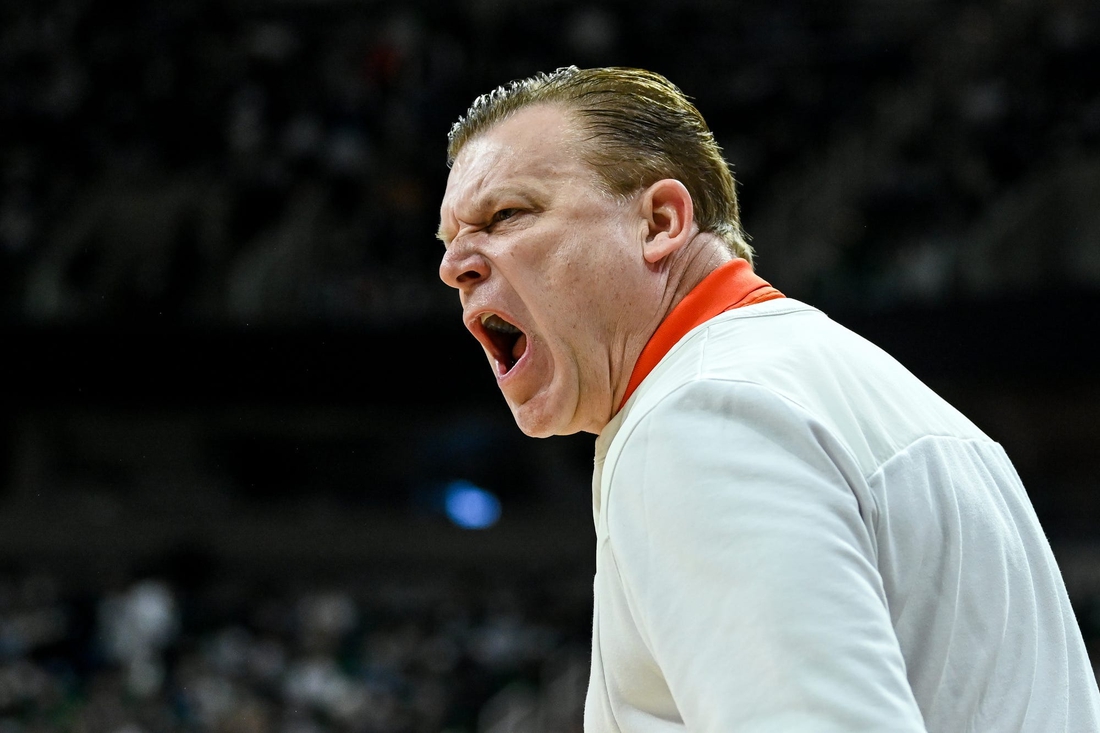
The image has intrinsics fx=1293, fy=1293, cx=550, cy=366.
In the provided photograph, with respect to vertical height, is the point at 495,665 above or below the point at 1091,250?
below

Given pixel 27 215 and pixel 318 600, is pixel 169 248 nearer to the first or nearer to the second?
pixel 27 215

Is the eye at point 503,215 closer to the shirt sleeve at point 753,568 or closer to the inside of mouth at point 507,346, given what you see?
the inside of mouth at point 507,346

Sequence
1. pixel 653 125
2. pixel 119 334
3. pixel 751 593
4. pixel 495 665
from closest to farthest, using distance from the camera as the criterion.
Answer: pixel 751 593, pixel 653 125, pixel 495 665, pixel 119 334

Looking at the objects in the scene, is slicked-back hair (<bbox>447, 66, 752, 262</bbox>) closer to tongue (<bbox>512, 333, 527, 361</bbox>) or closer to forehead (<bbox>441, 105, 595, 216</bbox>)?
forehead (<bbox>441, 105, 595, 216</bbox>)

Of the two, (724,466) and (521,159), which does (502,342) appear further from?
(724,466)

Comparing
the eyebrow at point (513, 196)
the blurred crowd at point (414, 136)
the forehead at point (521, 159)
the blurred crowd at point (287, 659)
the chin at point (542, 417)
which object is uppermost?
the forehead at point (521, 159)

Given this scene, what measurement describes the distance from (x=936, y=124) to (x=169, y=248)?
6338 mm

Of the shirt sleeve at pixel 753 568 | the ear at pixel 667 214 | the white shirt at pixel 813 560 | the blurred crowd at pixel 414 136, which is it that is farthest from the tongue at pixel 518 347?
the blurred crowd at pixel 414 136

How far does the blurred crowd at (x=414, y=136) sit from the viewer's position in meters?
9.33

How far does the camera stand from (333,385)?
447 inches

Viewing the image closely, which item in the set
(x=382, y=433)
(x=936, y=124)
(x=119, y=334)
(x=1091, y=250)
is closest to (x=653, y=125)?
(x=1091, y=250)

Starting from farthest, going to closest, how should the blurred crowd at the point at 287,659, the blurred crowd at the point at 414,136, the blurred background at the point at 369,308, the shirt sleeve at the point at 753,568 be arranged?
the blurred crowd at the point at 414,136
the blurred background at the point at 369,308
the blurred crowd at the point at 287,659
the shirt sleeve at the point at 753,568

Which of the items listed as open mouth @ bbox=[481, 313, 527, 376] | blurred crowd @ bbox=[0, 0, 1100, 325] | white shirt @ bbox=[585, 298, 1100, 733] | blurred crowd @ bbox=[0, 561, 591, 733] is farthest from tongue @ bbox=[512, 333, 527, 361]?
blurred crowd @ bbox=[0, 0, 1100, 325]

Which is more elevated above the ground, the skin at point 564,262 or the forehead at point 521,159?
the forehead at point 521,159
